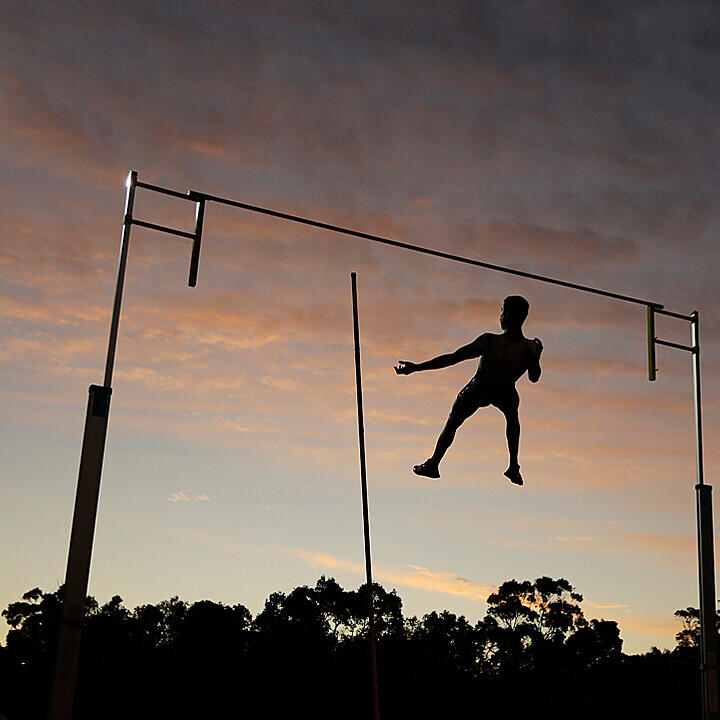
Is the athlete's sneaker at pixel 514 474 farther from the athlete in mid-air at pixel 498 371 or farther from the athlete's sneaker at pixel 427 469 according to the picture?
the athlete's sneaker at pixel 427 469

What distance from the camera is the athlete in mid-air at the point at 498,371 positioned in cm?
1121

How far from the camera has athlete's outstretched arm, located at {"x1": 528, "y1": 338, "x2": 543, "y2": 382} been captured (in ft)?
37.2

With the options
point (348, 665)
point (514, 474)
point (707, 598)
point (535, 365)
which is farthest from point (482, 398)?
point (348, 665)

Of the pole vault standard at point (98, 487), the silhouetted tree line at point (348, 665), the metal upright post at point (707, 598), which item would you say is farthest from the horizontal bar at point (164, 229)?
the silhouetted tree line at point (348, 665)

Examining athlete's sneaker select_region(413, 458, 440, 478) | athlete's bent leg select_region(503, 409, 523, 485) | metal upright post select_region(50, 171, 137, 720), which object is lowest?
metal upright post select_region(50, 171, 137, 720)

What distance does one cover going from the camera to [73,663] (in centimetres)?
870

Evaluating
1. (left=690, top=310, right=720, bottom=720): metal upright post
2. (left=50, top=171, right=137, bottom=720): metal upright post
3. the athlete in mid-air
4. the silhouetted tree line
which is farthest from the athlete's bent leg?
the silhouetted tree line

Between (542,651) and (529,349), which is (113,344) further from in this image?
(542,651)

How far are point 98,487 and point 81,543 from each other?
50 cm

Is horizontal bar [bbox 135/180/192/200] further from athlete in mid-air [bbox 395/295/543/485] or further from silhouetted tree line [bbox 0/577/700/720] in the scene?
silhouetted tree line [bbox 0/577/700/720]

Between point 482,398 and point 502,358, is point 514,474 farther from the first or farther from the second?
point 502,358

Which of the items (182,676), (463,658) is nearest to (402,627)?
(463,658)

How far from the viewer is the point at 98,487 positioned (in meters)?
9.27

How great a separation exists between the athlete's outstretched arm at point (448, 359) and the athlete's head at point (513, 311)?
325 mm
